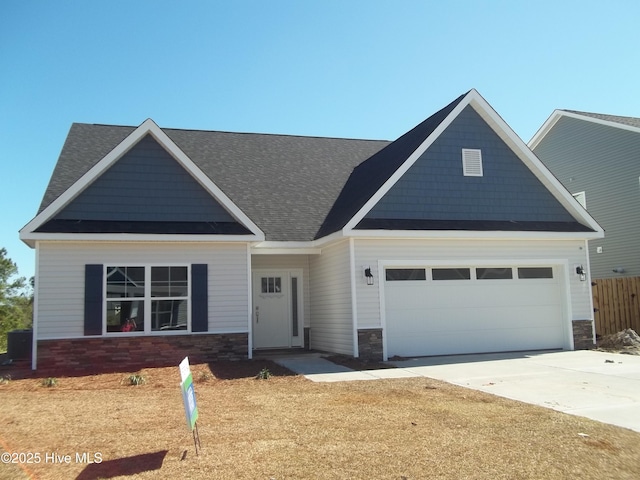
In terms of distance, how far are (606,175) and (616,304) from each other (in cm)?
527

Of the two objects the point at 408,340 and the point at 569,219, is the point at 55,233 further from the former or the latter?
the point at 569,219

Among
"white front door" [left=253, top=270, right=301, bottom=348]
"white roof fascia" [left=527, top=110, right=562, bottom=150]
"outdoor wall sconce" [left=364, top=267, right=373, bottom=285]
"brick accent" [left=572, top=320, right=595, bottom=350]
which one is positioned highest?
"white roof fascia" [left=527, top=110, right=562, bottom=150]

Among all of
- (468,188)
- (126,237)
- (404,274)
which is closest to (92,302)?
(126,237)

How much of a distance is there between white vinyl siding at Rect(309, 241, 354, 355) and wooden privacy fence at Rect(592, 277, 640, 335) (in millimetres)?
9641

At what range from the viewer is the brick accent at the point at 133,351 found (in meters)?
13.1

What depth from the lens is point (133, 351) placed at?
13.5 meters

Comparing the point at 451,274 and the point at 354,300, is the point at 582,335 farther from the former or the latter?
the point at 354,300

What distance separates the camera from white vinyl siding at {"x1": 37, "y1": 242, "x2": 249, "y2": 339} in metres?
13.2

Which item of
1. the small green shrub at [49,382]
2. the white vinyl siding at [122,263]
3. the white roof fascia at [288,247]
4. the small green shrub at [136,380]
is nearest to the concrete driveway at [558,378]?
the white roof fascia at [288,247]

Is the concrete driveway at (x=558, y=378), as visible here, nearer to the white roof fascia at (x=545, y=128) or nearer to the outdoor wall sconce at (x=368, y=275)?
the outdoor wall sconce at (x=368, y=275)

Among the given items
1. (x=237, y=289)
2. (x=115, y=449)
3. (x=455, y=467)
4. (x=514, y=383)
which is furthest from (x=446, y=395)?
(x=237, y=289)

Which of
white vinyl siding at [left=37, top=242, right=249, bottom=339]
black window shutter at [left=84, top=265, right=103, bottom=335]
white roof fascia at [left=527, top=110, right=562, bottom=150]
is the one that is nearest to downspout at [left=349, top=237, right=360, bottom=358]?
white vinyl siding at [left=37, top=242, right=249, bottom=339]

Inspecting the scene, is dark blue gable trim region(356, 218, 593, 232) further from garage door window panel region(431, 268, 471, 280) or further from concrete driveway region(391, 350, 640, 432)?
concrete driveway region(391, 350, 640, 432)

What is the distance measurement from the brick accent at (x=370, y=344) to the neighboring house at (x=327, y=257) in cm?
3
